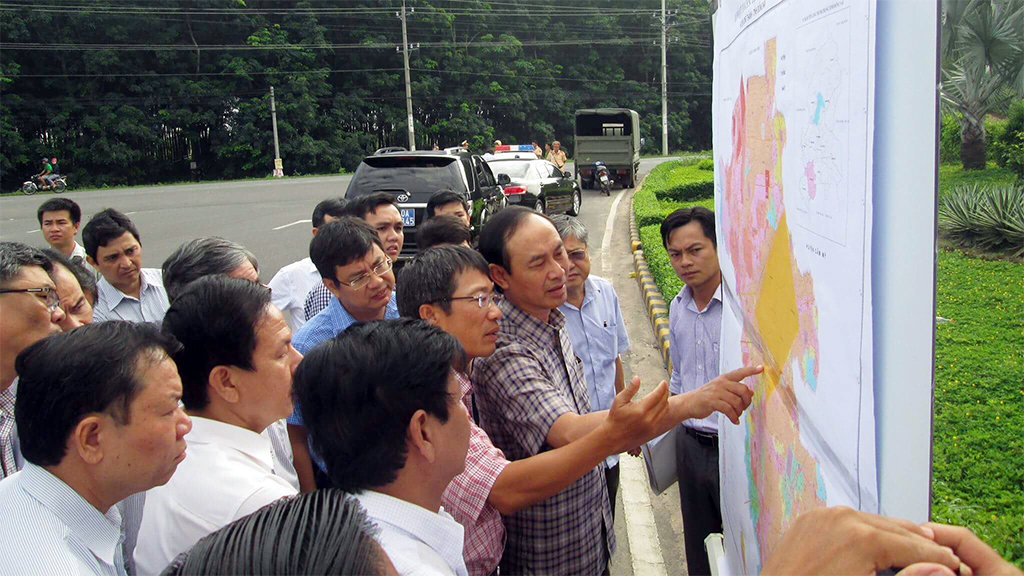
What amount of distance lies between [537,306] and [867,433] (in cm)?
137

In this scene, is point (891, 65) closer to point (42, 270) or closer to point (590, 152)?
point (42, 270)

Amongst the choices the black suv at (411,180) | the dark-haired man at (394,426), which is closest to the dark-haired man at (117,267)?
the dark-haired man at (394,426)

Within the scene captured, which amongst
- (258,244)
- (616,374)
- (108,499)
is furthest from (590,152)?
(108,499)

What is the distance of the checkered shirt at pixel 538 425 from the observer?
6.39 ft

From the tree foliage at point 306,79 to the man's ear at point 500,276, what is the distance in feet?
100

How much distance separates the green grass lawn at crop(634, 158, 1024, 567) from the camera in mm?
2957

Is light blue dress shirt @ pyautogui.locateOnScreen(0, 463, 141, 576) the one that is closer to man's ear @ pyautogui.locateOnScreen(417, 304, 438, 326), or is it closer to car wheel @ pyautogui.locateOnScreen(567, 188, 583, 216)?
man's ear @ pyautogui.locateOnScreen(417, 304, 438, 326)

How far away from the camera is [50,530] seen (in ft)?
4.64

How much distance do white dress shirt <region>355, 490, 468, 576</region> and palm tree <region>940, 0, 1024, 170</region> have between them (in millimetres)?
11269

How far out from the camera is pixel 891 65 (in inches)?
33.1

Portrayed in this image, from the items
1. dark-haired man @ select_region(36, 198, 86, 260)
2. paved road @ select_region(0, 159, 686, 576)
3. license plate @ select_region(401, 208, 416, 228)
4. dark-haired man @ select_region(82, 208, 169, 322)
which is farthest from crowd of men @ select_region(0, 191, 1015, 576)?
license plate @ select_region(401, 208, 416, 228)

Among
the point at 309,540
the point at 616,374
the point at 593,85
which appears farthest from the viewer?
the point at 593,85

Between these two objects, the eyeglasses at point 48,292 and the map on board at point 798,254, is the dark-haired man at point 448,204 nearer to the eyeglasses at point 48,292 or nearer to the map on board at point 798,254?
the eyeglasses at point 48,292

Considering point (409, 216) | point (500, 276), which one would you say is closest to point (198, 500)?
point (500, 276)
